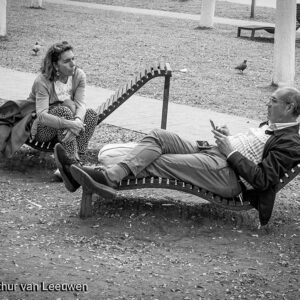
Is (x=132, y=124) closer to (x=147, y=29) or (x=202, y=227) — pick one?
(x=202, y=227)

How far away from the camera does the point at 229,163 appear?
617 centimetres

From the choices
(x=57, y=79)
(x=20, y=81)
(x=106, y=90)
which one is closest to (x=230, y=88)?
(x=106, y=90)

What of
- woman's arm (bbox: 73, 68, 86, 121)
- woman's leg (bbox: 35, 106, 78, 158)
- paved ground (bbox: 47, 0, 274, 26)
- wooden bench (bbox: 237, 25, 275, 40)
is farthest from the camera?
paved ground (bbox: 47, 0, 274, 26)

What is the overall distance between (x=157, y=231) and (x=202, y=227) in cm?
36

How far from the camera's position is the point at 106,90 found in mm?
12070

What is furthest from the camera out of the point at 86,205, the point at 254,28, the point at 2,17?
the point at 254,28

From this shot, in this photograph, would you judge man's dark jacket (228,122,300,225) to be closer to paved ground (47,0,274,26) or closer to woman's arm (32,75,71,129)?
woman's arm (32,75,71,129)

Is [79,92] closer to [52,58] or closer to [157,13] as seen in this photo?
[52,58]

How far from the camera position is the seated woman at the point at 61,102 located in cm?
725

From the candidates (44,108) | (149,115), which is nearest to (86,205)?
(44,108)

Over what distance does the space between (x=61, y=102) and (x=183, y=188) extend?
176 centimetres

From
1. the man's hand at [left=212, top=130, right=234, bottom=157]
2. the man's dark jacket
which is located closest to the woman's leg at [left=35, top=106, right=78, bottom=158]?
the man's hand at [left=212, top=130, right=234, bottom=157]

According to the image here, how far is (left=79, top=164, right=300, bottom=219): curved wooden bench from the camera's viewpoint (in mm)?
6164

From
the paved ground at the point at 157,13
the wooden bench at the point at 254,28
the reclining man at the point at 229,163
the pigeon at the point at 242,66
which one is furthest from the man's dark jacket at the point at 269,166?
the paved ground at the point at 157,13
